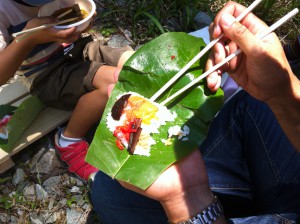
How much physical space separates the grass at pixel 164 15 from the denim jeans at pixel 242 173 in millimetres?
1359

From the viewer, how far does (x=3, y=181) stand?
7.03 feet

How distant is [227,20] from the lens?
125 centimetres

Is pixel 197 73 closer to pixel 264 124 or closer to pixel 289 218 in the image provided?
pixel 264 124

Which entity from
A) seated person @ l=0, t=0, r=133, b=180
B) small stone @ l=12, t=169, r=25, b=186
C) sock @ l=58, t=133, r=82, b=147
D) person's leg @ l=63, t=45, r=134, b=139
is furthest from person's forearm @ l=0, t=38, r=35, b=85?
small stone @ l=12, t=169, r=25, b=186

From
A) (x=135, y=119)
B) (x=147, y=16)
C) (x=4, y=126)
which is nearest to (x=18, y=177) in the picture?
(x=4, y=126)

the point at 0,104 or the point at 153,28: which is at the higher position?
the point at 153,28

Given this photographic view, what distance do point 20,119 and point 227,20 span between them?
4.77 ft

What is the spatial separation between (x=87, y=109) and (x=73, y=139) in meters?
0.24

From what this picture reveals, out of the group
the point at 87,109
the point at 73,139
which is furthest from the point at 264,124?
the point at 73,139

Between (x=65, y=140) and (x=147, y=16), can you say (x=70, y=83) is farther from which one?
(x=147, y=16)

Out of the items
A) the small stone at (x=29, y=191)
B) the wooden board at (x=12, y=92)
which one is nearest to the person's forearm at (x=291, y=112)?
the small stone at (x=29, y=191)

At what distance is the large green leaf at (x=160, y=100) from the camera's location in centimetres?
136

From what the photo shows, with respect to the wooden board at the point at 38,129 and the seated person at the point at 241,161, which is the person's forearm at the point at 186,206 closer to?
the seated person at the point at 241,161

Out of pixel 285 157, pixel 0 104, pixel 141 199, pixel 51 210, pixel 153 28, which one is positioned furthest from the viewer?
pixel 153 28
